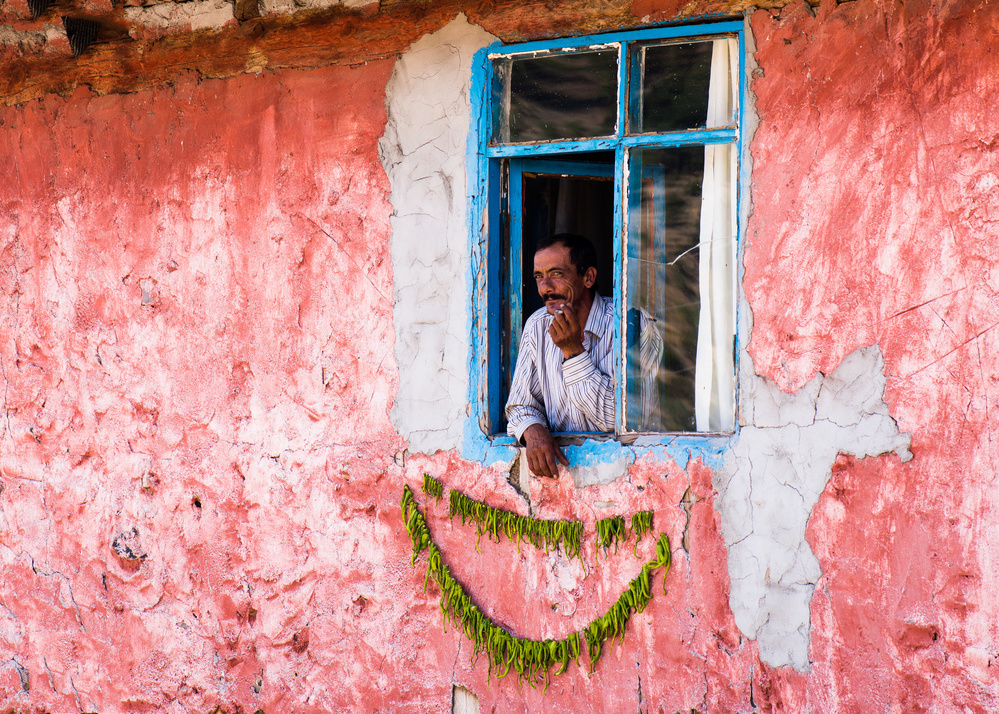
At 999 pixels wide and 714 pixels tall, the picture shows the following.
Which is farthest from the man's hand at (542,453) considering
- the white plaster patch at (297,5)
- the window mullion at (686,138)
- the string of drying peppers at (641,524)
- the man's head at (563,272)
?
the white plaster patch at (297,5)

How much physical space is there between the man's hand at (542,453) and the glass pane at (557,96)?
39.7 inches

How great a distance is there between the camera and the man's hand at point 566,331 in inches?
113

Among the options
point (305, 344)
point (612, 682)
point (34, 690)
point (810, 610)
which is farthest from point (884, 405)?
point (34, 690)

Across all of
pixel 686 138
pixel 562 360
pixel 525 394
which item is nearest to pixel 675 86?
pixel 686 138

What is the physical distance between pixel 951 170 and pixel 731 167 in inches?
24.7

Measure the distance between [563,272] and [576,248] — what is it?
110mm

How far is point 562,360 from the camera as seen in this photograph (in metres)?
3.04

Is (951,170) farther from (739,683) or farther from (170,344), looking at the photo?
(170,344)

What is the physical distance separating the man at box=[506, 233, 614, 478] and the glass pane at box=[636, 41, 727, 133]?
0.57 meters

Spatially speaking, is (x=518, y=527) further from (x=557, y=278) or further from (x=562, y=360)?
(x=557, y=278)

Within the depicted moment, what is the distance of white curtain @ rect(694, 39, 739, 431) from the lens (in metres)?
2.76

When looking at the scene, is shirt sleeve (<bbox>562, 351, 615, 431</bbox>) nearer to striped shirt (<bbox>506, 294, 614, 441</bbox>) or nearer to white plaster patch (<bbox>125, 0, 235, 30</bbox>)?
striped shirt (<bbox>506, 294, 614, 441</bbox>)

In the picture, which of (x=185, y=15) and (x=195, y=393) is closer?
(x=185, y=15)

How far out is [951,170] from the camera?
2.45 metres
